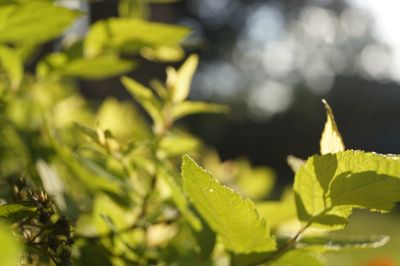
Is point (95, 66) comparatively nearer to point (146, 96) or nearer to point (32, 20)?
point (146, 96)

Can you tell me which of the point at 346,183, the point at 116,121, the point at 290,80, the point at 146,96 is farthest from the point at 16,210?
the point at 290,80

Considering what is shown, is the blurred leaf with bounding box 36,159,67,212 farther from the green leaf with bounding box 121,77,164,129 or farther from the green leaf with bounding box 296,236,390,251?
the green leaf with bounding box 296,236,390,251

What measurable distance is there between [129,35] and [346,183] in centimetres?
52

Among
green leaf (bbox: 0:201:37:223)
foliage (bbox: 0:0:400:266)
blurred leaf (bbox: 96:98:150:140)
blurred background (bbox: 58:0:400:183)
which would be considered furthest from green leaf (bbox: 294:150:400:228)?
blurred background (bbox: 58:0:400:183)

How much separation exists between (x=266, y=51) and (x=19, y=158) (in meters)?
23.6

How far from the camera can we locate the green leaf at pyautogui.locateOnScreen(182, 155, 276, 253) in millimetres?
548

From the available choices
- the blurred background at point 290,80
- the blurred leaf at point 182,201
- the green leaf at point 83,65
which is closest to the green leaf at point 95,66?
the green leaf at point 83,65

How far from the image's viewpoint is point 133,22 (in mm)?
945

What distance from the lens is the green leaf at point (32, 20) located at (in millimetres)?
765

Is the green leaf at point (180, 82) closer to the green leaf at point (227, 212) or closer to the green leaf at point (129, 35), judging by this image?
the green leaf at point (129, 35)

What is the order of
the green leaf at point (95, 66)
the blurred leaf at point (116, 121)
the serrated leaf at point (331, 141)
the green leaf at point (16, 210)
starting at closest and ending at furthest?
the green leaf at point (16, 210)
the serrated leaf at point (331, 141)
the green leaf at point (95, 66)
the blurred leaf at point (116, 121)

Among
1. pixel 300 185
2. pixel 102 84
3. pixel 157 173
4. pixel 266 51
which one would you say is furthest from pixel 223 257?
pixel 266 51

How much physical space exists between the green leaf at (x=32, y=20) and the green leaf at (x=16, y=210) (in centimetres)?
33

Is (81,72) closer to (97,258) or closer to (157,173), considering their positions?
(157,173)
